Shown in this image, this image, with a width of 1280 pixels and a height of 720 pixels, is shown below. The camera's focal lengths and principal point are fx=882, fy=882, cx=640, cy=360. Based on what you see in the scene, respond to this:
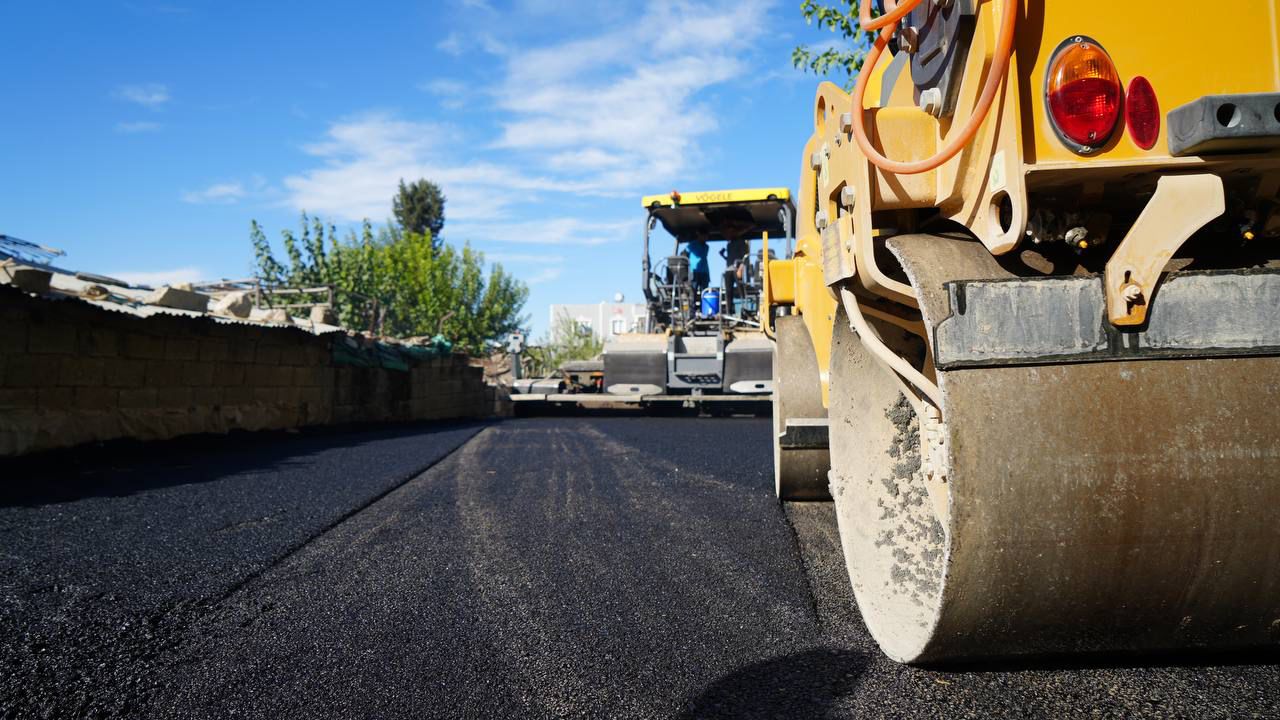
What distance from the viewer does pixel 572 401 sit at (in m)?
14.8

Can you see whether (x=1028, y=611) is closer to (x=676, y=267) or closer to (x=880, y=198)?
(x=880, y=198)

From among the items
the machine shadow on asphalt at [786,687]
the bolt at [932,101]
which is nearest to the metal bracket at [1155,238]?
the bolt at [932,101]

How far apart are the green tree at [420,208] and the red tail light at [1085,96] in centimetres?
5224

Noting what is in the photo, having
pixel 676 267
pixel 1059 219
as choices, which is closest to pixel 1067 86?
pixel 1059 219

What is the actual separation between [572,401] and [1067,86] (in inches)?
523

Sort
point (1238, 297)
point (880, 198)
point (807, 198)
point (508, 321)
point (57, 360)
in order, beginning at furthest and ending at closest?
point (508, 321), point (57, 360), point (807, 198), point (880, 198), point (1238, 297)

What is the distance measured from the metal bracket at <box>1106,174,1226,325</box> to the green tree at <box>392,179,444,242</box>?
52389mm

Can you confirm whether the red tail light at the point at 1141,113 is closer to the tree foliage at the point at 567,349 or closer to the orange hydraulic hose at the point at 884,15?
the orange hydraulic hose at the point at 884,15

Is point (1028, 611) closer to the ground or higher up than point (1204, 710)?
higher up

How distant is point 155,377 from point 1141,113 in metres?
8.86

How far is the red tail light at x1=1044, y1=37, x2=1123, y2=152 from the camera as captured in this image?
172 cm

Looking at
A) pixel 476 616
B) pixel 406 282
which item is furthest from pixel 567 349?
pixel 476 616

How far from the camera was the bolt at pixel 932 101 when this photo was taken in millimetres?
2053

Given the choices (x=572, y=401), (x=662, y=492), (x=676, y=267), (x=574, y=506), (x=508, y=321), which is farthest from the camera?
(x=508, y=321)
